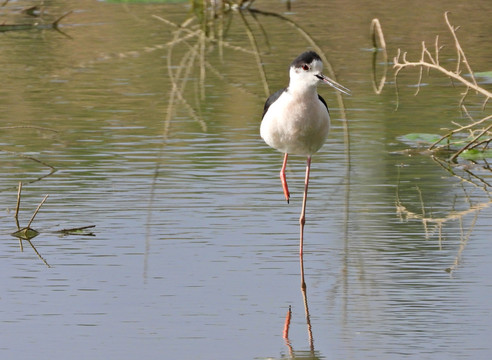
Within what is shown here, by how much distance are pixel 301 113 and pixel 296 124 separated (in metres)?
0.09

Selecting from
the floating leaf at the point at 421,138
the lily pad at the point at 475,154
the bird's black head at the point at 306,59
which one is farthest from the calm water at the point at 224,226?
the bird's black head at the point at 306,59

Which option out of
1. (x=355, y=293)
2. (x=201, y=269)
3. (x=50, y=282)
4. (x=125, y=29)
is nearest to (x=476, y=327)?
(x=355, y=293)

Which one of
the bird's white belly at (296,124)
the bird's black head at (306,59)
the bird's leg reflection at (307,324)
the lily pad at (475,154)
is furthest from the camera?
the lily pad at (475,154)

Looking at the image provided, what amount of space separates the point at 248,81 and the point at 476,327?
25.8 feet

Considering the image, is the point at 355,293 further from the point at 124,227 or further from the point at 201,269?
the point at 124,227

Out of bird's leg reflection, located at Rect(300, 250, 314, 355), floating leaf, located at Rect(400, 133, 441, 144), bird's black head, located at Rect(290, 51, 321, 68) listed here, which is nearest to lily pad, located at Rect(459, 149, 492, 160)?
floating leaf, located at Rect(400, 133, 441, 144)

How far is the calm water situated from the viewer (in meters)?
5.42

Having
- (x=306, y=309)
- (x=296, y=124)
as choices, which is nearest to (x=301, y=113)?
(x=296, y=124)

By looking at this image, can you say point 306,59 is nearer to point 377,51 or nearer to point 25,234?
point 25,234

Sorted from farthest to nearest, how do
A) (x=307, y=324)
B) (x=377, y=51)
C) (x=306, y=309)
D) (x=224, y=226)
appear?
(x=377, y=51)
(x=224, y=226)
(x=306, y=309)
(x=307, y=324)

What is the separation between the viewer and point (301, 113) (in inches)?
283

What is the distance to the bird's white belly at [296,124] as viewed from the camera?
23.6ft

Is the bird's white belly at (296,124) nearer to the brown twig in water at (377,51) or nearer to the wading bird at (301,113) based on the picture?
the wading bird at (301,113)

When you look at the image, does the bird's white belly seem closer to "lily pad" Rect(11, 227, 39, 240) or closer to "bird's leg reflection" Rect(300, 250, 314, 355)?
"bird's leg reflection" Rect(300, 250, 314, 355)
